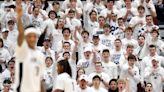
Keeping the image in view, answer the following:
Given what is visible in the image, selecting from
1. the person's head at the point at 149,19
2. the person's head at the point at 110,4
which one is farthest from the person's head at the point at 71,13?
the person's head at the point at 149,19

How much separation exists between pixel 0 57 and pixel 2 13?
1.89 metres

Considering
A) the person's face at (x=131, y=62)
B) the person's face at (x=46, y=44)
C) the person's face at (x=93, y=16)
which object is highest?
the person's face at (x=93, y=16)

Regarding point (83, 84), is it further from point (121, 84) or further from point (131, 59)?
point (131, 59)

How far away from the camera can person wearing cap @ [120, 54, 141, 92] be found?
1302cm

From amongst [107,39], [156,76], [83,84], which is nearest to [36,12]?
[107,39]

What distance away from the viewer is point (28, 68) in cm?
798

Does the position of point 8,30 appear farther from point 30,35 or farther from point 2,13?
point 30,35

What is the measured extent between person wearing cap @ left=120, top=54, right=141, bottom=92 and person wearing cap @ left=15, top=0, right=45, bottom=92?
16.6 feet

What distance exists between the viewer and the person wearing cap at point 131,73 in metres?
13.0

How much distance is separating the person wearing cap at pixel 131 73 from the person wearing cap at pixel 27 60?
506 centimetres

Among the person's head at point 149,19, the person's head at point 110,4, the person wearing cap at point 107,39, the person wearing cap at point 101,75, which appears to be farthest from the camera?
the person's head at point 110,4

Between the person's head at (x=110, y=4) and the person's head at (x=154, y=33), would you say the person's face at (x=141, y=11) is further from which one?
the person's head at (x=154, y=33)

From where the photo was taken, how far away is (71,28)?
14.9 m

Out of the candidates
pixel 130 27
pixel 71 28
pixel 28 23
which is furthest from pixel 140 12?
pixel 28 23
